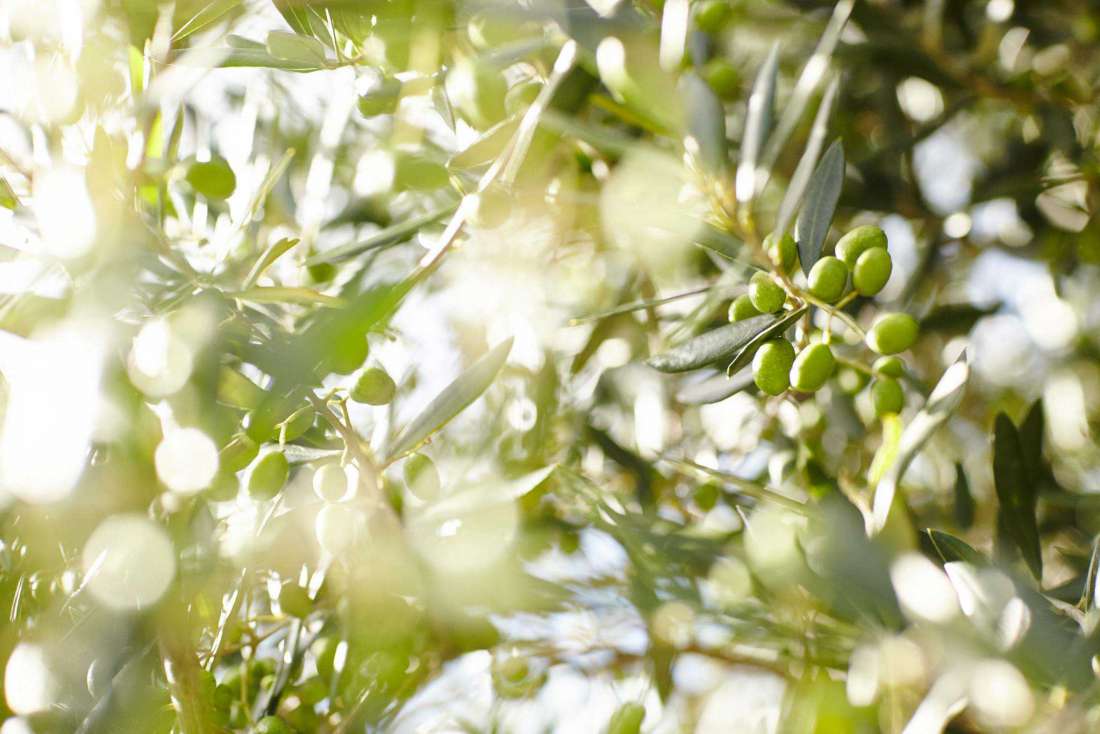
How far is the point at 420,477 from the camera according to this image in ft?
3.96

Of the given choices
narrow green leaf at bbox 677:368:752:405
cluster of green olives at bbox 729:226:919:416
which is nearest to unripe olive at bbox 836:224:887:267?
cluster of green olives at bbox 729:226:919:416

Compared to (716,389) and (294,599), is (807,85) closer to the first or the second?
(716,389)

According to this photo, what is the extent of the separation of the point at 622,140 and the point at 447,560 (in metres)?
0.55

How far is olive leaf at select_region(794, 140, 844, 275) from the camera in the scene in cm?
109

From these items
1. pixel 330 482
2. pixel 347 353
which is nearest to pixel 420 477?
pixel 330 482

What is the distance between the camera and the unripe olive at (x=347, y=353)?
87cm

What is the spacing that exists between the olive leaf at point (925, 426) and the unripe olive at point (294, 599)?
0.85 meters

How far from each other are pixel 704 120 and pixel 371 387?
1.64 ft

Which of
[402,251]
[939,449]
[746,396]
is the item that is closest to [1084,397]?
[939,449]

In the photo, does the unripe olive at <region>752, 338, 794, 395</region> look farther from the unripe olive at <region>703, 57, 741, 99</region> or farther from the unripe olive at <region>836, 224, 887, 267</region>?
the unripe olive at <region>703, 57, 741, 99</region>

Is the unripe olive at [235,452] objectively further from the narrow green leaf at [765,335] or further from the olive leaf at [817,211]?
the olive leaf at [817,211]

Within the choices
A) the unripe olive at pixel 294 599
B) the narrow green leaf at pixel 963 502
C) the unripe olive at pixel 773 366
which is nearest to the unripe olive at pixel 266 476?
the unripe olive at pixel 294 599

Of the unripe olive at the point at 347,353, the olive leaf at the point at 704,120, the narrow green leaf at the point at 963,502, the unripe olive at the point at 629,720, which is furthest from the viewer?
the narrow green leaf at the point at 963,502

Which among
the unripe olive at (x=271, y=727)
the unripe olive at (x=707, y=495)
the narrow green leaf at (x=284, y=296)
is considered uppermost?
the narrow green leaf at (x=284, y=296)
